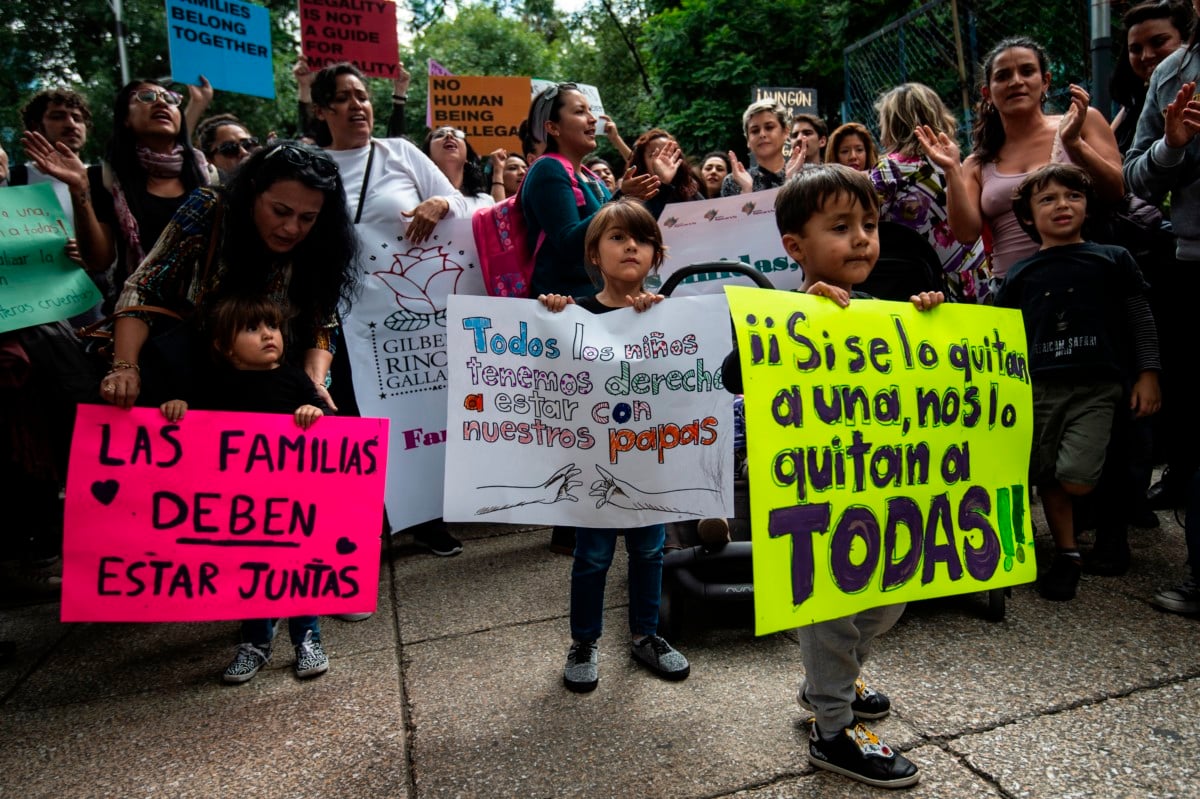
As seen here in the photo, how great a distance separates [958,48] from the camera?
7.92 meters

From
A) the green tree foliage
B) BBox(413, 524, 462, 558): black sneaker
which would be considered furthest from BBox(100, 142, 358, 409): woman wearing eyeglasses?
the green tree foliage

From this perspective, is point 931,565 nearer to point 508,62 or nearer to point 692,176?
point 692,176

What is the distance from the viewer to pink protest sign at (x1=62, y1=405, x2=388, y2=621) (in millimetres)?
2414

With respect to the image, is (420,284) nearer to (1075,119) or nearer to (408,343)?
(408,343)

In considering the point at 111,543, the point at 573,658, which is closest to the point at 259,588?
the point at 111,543

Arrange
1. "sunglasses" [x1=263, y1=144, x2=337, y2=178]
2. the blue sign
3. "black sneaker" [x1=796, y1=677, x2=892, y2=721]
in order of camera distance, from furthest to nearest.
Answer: the blue sign < "sunglasses" [x1=263, y1=144, x2=337, y2=178] < "black sneaker" [x1=796, y1=677, x2=892, y2=721]

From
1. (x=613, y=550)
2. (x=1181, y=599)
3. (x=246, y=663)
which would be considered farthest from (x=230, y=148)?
(x=1181, y=599)

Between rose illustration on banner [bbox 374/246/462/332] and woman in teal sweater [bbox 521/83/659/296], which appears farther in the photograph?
rose illustration on banner [bbox 374/246/462/332]

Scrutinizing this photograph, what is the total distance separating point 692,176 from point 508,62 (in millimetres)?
25962

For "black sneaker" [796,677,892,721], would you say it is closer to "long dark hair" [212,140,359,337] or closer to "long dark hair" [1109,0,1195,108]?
"long dark hair" [212,140,359,337]

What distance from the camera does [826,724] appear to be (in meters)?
2.03

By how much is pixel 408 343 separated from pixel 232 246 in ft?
3.89

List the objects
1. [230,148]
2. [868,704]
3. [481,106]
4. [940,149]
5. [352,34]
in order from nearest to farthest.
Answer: [868,704] → [940,149] → [230,148] → [352,34] → [481,106]

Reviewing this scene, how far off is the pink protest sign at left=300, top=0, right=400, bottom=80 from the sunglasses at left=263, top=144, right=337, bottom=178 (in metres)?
3.67
